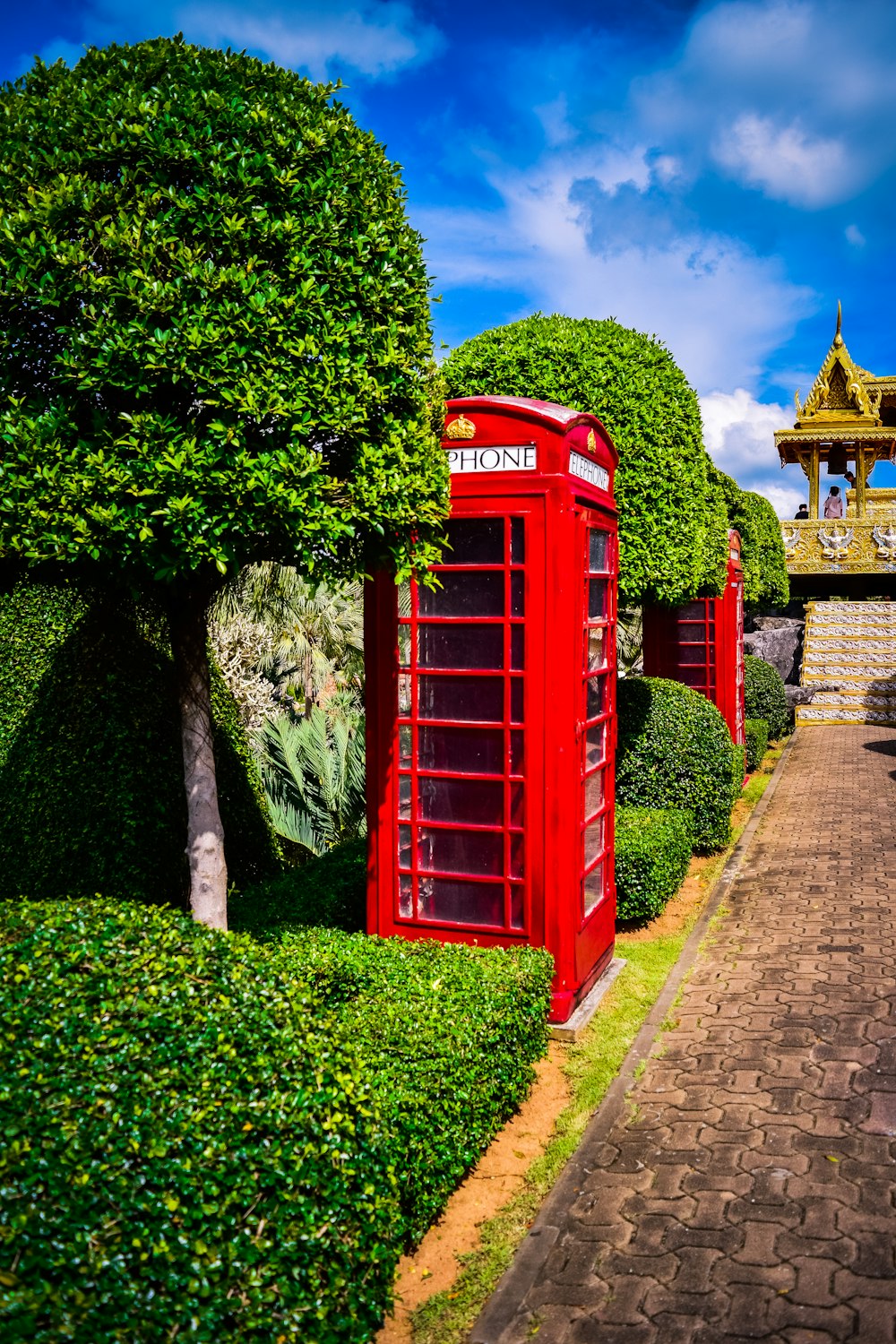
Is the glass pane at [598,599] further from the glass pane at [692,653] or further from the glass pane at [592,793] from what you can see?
the glass pane at [692,653]

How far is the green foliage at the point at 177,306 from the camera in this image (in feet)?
14.5

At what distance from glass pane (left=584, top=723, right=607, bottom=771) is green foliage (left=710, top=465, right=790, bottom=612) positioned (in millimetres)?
9656

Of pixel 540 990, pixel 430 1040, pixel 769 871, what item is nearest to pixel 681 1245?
pixel 430 1040

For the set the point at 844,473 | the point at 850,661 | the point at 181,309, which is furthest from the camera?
the point at 844,473

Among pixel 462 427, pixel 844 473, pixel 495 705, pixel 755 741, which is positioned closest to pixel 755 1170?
pixel 495 705

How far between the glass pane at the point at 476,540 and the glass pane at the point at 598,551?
0.84m

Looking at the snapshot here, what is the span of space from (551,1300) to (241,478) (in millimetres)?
3767

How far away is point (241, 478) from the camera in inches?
180

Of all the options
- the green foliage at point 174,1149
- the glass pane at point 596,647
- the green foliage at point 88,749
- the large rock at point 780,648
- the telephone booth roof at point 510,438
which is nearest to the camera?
the green foliage at point 174,1149

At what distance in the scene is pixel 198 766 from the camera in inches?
224

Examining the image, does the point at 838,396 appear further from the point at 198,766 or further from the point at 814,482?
the point at 198,766

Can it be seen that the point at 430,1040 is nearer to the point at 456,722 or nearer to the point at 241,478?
the point at 456,722

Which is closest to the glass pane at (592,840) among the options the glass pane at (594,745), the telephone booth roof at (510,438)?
the glass pane at (594,745)

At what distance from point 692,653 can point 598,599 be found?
7985 mm
